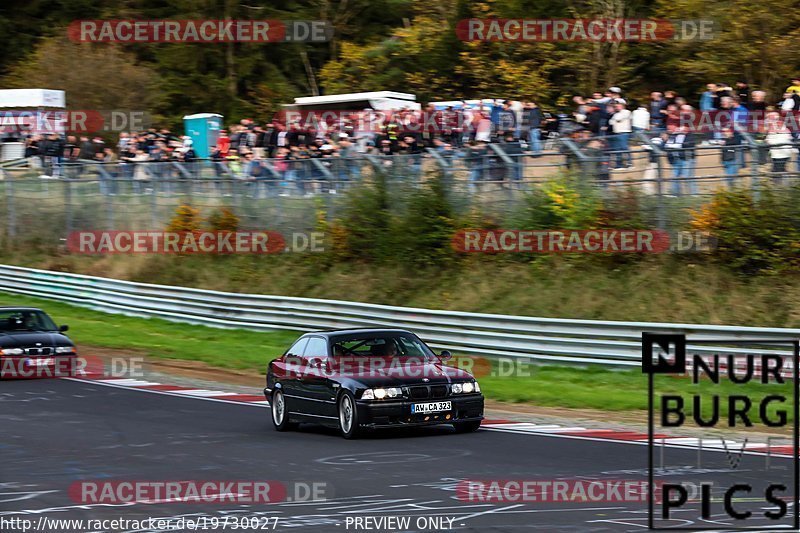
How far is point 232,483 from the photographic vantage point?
11008mm

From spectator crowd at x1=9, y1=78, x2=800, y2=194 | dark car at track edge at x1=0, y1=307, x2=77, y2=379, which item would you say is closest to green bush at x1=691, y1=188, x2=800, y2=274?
spectator crowd at x1=9, y1=78, x2=800, y2=194

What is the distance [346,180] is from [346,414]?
13.9 metres

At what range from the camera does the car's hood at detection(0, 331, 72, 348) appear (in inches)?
838

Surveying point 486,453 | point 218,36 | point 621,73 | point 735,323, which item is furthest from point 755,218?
point 218,36

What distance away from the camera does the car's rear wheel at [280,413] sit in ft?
51.4

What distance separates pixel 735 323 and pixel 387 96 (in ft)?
55.5

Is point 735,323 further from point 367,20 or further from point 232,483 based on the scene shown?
point 367,20

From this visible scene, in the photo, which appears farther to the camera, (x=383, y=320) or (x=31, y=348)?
(x=383, y=320)

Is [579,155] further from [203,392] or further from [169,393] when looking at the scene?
[169,393]

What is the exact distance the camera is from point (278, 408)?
15.9 meters

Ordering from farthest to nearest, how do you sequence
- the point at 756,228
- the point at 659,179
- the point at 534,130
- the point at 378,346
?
1. the point at 534,130
2. the point at 659,179
3. the point at 756,228
4. the point at 378,346

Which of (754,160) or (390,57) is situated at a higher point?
(390,57)

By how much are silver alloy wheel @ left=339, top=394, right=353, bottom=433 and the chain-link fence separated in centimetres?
974

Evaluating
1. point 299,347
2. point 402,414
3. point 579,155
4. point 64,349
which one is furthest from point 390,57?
point 402,414
